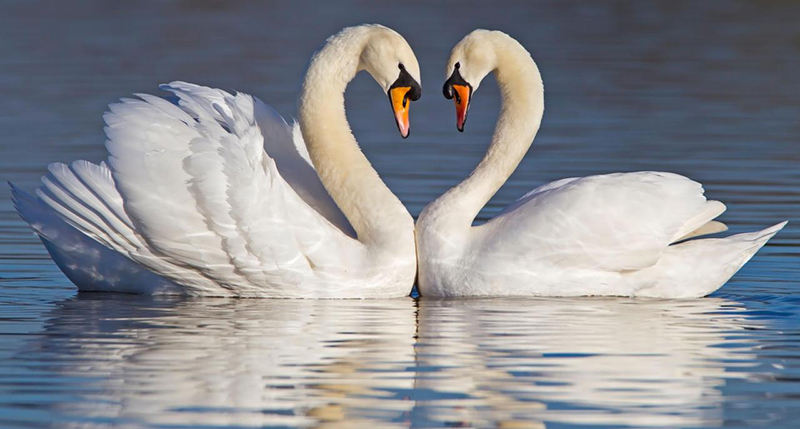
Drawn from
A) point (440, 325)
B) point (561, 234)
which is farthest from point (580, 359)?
point (561, 234)

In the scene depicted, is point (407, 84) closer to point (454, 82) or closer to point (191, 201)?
point (454, 82)

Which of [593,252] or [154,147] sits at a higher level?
[154,147]

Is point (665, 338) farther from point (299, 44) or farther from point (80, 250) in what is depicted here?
point (299, 44)

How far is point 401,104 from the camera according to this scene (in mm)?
10258

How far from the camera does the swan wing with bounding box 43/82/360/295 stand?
963 cm

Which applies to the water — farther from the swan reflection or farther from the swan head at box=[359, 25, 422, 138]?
the swan head at box=[359, 25, 422, 138]

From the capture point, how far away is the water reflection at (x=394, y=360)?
7152mm

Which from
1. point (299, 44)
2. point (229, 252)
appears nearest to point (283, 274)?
point (229, 252)

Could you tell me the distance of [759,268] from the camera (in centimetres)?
1125

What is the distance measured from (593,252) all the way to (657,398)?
274cm

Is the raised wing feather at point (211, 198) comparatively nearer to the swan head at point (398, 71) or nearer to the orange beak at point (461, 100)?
the swan head at point (398, 71)

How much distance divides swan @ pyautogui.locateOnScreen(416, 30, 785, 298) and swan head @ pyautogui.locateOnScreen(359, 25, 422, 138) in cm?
38

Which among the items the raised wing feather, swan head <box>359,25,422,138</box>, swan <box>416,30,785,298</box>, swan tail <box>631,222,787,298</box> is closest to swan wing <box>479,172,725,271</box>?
swan <box>416,30,785,298</box>

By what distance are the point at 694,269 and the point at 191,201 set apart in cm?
304
